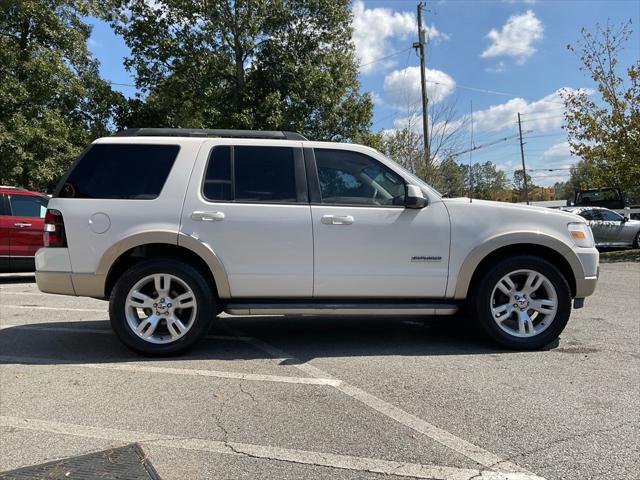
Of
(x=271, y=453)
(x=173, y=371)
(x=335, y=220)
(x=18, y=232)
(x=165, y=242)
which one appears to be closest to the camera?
(x=271, y=453)

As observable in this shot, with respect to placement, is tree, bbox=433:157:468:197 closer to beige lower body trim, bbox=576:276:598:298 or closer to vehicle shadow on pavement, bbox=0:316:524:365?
vehicle shadow on pavement, bbox=0:316:524:365

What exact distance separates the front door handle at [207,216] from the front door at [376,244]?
2.87 ft

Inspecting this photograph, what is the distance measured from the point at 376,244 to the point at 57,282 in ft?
9.85

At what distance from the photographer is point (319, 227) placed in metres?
4.66

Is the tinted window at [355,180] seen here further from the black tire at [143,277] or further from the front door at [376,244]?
the black tire at [143,277]

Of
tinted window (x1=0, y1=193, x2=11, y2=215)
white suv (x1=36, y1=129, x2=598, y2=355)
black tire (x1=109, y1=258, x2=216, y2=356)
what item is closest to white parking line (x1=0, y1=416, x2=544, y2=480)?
black tire (x1=109, y1=258, x2=216, y2=356)

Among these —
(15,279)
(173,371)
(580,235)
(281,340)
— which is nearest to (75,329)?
(173,371)

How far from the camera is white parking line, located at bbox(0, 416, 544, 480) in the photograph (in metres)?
2.69

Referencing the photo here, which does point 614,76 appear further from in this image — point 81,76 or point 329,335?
point 81,76

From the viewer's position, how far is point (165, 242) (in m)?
4.56

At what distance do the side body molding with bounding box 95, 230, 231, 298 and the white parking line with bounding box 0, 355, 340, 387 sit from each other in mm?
788

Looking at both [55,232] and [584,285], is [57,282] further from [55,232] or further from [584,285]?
[584,285]

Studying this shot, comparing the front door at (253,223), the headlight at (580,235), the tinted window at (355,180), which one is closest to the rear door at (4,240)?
the front door at (253,223)

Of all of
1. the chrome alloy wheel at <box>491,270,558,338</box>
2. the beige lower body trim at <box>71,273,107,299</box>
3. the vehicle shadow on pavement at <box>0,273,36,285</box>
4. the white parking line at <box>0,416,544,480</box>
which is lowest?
the white parking line at <box>0,416,544,480</box>
